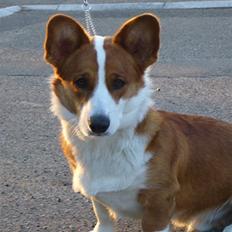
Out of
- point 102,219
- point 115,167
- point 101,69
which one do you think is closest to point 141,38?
point 101,69

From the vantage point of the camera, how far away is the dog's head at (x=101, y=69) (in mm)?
3191

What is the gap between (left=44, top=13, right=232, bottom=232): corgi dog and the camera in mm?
3225

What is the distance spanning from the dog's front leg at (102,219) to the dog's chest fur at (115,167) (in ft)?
0.97

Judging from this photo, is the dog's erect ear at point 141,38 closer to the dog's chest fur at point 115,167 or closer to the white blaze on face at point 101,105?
the white blaze on face at point 101,105

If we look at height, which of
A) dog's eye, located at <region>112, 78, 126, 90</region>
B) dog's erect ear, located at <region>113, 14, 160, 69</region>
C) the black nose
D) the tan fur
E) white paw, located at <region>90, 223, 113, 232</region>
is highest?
dog's erect ear, located at <region>113, 14, 160, 69</region>

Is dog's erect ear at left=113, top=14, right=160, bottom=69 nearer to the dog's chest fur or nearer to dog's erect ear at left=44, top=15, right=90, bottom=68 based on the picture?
dog's erect ear at left=44, top=15, right=90, bottom=68

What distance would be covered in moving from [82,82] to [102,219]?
100 cm

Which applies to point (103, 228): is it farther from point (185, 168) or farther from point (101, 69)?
point (101, 69)

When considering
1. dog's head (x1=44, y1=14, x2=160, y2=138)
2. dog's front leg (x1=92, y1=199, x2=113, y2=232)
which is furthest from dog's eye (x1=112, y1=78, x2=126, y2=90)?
dog's front leg (x1=92, y1=199, x2=113, y2=232)

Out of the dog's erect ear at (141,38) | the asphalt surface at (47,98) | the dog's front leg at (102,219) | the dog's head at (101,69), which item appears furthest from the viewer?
the asphalt surface at (47,98)

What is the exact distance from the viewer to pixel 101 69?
126 inches

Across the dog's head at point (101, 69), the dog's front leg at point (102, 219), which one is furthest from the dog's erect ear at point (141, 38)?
the dog's front leg at point (102, 219)

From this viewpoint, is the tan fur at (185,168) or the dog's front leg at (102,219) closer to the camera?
the tan fur at (185,168)

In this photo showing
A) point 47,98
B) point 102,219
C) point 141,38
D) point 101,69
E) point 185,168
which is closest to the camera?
point 101,69
